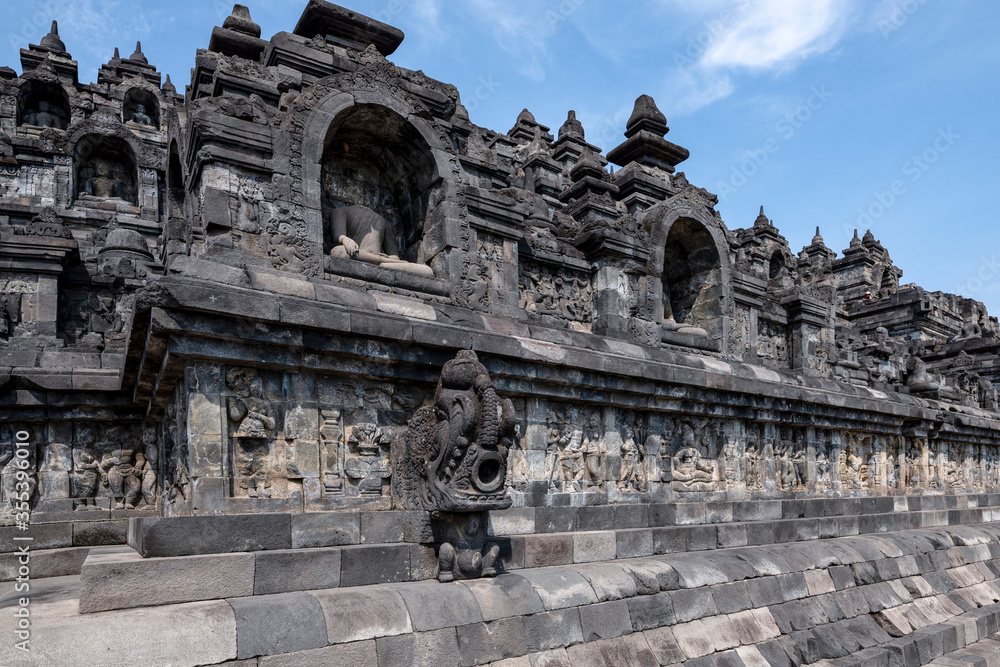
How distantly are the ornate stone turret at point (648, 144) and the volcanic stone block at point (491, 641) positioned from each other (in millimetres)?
8578

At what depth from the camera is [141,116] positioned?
82.2 feet

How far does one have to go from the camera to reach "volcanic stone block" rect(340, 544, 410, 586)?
4988mm

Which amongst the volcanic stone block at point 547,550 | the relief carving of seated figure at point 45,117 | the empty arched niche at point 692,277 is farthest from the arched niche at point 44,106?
the volcanic stone block at point 547,550

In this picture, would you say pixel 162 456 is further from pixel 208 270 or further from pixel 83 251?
pixel 83 251

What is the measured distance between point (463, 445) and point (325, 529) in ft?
3.99

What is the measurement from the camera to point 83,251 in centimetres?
1454

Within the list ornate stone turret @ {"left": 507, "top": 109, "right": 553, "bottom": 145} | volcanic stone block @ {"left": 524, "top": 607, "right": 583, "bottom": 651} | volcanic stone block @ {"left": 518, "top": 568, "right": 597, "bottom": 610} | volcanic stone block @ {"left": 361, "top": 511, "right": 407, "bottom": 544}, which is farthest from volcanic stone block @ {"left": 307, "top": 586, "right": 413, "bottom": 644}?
ornate stone turret @ {"left": 507, "top": 109, "right": 553, "bottom": 145}

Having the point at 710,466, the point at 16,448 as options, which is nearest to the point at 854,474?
the point at 710,466

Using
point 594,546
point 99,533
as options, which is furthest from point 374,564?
point 99,533

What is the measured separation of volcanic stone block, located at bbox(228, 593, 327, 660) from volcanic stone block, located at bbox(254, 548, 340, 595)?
0.16 meters

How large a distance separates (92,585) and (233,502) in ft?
3.50

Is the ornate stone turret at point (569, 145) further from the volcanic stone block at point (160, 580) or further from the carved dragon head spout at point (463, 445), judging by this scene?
the volcanic stone block at point (160, 580)

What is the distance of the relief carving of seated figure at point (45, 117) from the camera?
23703 mm

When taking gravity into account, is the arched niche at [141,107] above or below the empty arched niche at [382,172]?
above
